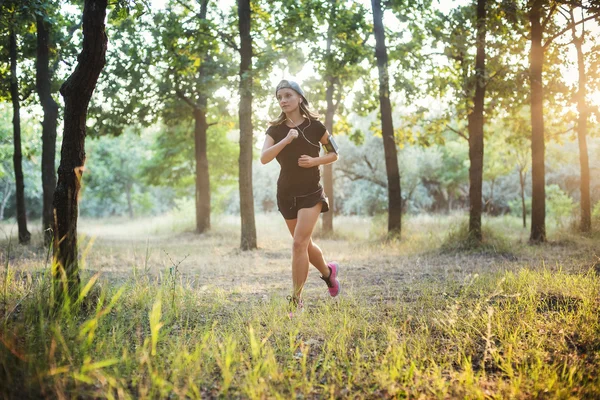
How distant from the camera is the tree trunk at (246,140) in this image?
1103cm

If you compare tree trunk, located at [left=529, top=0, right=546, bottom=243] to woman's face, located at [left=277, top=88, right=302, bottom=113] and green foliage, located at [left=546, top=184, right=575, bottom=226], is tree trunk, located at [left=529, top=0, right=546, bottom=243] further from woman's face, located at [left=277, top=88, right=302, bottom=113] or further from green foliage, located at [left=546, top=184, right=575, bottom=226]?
green foliage, located at [left=546, top=184, right=575, bottom=226]

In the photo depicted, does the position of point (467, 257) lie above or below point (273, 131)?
below

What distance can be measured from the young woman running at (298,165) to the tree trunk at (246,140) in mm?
6639

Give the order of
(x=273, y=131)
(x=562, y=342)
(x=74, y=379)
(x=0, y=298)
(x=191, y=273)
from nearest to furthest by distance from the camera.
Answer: (x=74, y=379)
(x=562, y=342)
(x=0, y=298)
(x=273, y=131)
(x=191, y=273)

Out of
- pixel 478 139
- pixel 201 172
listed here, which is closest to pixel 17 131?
pixel 201 172

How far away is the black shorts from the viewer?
4.33 meters

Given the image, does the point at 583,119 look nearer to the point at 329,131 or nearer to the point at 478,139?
the point at 478,139

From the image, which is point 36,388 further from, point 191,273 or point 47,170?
point 47,170

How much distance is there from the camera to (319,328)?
3605 mm

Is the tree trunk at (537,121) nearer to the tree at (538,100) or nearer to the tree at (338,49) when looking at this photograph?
the tree at (538,100)

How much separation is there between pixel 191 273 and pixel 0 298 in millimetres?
3394

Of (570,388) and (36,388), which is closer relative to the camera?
(36,388)

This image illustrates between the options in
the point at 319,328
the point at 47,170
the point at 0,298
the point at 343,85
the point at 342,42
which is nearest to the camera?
the point at 319,328

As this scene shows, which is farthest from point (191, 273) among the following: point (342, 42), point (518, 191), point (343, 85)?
point (518, 191)
